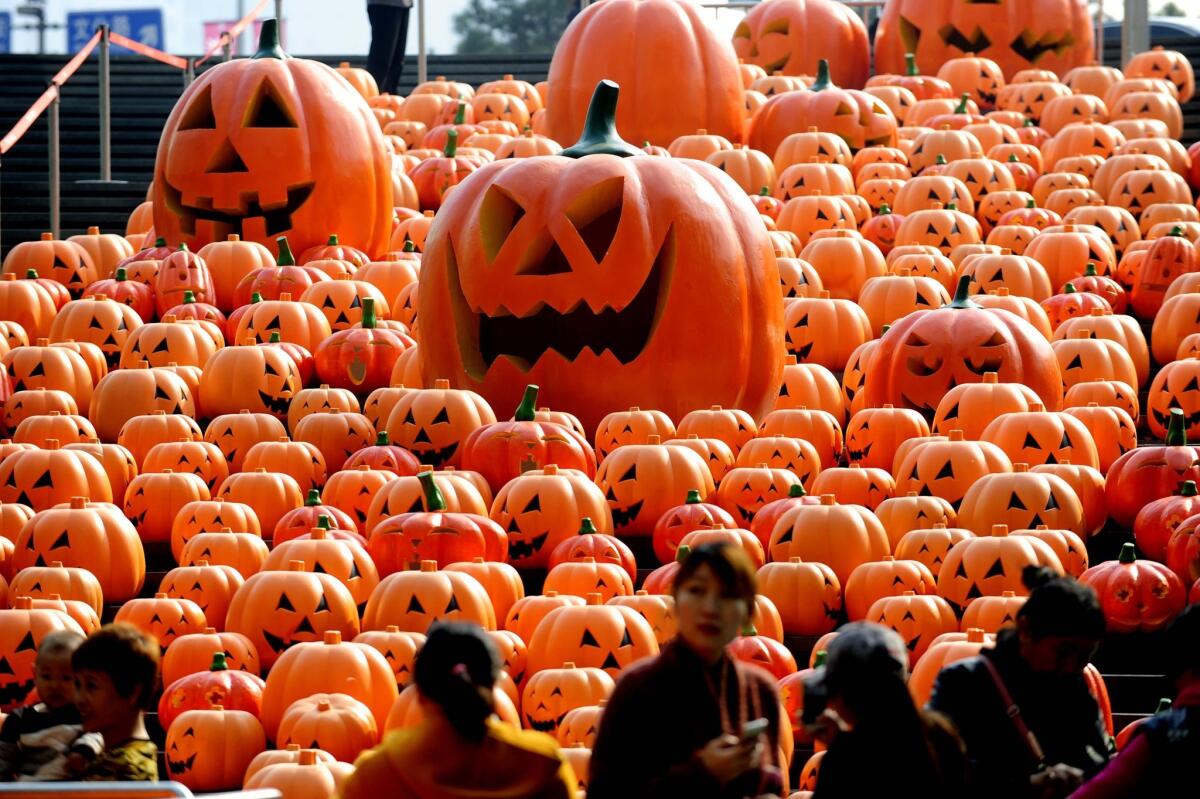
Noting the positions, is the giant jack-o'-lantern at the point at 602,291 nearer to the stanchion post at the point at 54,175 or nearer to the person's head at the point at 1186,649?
the stanchion post at the point at 54,175

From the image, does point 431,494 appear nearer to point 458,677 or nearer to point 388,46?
point 458,677

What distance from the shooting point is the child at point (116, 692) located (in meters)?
5.63

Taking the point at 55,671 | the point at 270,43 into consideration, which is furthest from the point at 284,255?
the point at 55,671

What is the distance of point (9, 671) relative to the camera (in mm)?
8852

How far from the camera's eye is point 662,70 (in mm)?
16391

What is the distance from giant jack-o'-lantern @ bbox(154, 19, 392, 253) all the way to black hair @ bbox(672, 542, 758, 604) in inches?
361

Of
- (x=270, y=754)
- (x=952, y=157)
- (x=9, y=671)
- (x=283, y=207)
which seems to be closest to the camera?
(x=270, y=754)

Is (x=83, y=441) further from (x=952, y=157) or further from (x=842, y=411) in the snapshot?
(x=952, y=157)

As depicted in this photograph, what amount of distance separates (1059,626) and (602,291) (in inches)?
229

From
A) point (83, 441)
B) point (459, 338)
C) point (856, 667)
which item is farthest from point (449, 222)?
point (856, 667)

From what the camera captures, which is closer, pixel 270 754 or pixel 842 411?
pixel 270 754

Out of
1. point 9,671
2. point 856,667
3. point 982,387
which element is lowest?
point 9,671

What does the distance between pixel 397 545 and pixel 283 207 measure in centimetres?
490

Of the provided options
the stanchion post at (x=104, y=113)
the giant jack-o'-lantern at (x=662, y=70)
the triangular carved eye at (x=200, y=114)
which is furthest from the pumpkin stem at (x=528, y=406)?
the stanchion post at (x=104, y=113)
